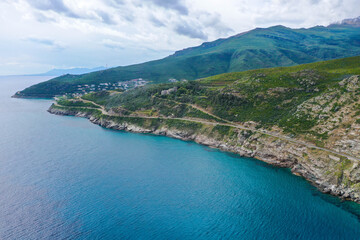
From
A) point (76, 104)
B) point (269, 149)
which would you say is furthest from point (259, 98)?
point (76, 104)

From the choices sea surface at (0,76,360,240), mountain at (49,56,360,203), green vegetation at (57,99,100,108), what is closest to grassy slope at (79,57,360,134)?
mountain at (49,56,360,203)

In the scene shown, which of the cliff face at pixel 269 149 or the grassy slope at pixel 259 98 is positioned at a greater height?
the grassy slope at pixel 259 98

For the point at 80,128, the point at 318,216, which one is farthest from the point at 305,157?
the point at 80,128

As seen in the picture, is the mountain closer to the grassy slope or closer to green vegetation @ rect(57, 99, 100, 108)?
the grassy slope

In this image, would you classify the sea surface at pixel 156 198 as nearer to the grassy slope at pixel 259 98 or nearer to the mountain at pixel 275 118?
the mountain at pixel 275 118

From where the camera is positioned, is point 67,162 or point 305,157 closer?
point 305,157

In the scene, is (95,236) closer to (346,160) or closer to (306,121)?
(346,160)

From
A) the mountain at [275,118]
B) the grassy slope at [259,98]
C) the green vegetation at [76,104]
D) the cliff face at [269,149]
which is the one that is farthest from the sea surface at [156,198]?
the green vegetation at [76,104]
